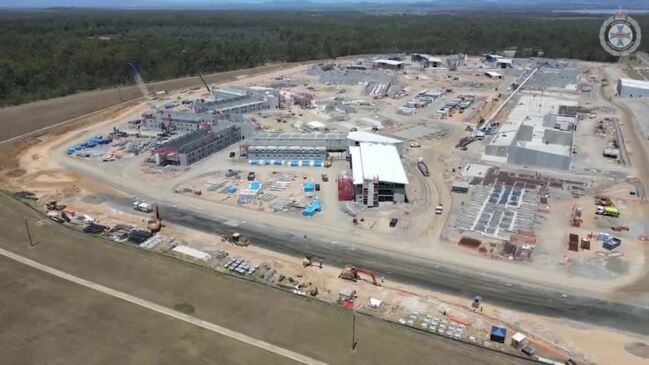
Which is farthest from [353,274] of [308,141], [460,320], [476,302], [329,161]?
[308,141]

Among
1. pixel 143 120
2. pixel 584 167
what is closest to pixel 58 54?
pixel 143 120

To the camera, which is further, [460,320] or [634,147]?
[634,147]

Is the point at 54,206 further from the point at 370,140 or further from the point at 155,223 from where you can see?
the point at 370,140

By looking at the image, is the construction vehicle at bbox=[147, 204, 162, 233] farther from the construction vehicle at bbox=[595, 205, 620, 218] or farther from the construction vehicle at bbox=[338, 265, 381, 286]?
the construction vehicle at bbox=[595, 205, 620, 218]

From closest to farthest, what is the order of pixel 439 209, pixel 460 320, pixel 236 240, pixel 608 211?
1. pixel 460 320
2. pixel 236 240
3. pixel 608 211
4. pixel 439 209

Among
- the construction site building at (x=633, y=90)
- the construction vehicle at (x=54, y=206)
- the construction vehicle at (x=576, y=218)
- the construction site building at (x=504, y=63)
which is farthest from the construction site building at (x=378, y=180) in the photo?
the construction site building at (x=504, y=63)

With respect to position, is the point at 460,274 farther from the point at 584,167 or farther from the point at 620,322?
the point at 584,167
